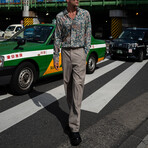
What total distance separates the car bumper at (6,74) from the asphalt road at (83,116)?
411mm

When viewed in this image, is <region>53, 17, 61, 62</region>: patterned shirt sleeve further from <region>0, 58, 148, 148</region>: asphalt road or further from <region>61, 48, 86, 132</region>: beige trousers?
<region>0, 58, 148, 148</region>: asphalt road

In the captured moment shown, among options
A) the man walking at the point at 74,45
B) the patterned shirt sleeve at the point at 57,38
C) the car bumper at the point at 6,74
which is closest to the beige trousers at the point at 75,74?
the man walking at the point at 74,45

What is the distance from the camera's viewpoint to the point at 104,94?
16.4 ft

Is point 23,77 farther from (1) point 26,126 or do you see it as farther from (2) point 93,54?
(2) point 93,54

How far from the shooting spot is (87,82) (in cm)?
606

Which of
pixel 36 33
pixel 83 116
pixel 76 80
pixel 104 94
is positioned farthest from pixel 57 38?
pixel 36 33

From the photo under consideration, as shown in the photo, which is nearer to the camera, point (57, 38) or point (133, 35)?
point (57, 38)

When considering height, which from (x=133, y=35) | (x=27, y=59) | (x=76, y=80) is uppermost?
(x=133, y=35)

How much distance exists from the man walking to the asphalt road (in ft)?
1.26

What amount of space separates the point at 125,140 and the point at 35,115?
1.58m

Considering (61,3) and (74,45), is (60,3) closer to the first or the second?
(61,3)

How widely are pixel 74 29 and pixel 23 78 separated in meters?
2.37

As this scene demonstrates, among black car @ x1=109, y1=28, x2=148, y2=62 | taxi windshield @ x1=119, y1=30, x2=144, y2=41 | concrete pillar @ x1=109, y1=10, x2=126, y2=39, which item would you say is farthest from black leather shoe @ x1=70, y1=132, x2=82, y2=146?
concrete pillar @ x1=109, y1=10, x2=126, y2=39

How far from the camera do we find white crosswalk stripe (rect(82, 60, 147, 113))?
415 centimetres
